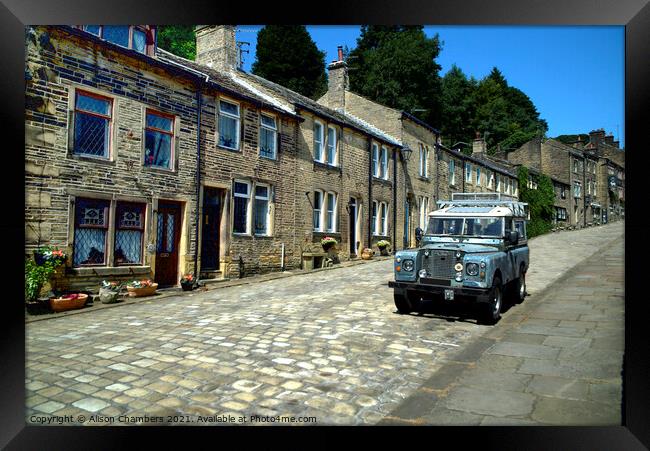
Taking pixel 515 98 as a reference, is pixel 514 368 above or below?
below

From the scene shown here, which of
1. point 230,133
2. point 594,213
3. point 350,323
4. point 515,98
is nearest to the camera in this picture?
point 350,323

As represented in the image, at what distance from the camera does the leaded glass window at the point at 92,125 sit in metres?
10.0

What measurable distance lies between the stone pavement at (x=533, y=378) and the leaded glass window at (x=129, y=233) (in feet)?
29.9

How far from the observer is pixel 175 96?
12789 mm

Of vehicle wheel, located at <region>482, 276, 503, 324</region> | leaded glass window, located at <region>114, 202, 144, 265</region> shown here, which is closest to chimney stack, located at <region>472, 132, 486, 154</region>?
vehicle wheel, located at <region>482, 276, 503, 324</region>

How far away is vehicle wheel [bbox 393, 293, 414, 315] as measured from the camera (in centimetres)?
824

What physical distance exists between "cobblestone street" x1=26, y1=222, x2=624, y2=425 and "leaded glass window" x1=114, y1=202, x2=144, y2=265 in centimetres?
235

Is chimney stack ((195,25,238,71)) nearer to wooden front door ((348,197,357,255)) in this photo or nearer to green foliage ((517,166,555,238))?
wooden front door ((348,197,357,255))

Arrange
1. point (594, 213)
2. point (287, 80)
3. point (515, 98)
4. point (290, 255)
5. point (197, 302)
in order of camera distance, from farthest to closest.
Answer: point (594, 213) < point (287, 80) < point (515, 98) < point (290, 255) < point (197, 302)

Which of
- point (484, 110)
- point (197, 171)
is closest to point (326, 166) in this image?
point (197, 171)

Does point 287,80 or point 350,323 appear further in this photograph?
point 287,80

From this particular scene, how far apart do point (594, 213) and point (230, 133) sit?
40.5 metres

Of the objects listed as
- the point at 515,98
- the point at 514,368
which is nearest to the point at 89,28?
the point at 514,368

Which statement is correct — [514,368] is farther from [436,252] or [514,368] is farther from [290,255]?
[290,255]
